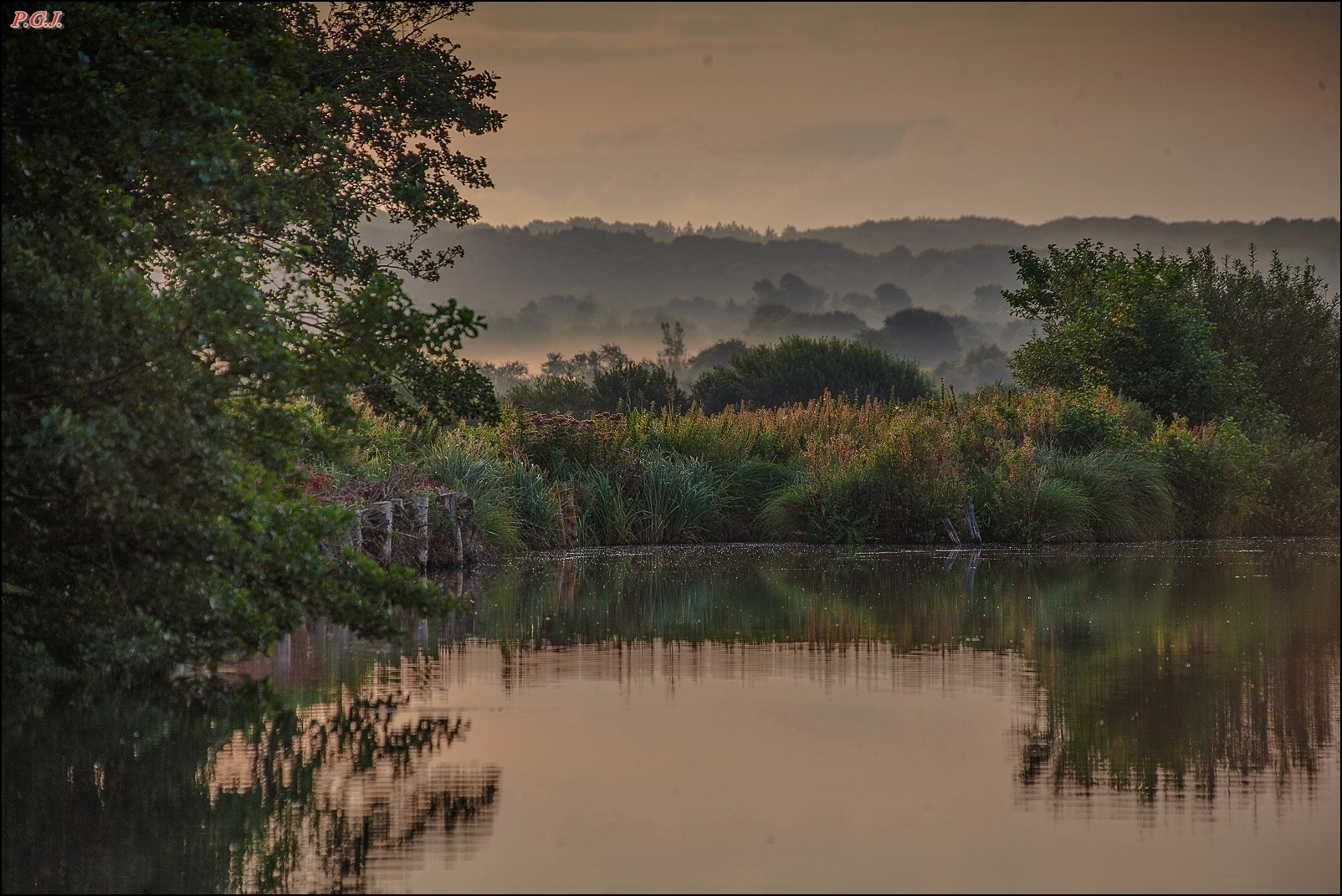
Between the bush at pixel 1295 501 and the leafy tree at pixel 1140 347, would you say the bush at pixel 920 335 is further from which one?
the bush at pixel 1295 501

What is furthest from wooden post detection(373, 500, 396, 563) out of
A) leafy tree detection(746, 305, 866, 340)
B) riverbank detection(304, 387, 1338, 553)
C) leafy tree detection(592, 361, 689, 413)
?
leafy tree detection(746, 305, 866, 340)

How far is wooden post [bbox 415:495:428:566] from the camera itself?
51.3 feet

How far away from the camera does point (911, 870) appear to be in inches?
195

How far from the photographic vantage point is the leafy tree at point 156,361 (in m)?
7.30

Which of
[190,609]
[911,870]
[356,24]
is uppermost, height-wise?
[356,24]

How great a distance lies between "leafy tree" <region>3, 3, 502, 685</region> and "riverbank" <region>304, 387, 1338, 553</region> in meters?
8.54

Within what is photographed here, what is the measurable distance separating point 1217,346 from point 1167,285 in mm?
4314

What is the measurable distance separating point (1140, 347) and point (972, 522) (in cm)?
788

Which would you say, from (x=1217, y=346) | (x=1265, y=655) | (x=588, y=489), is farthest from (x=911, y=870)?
(x=1217, y=346)

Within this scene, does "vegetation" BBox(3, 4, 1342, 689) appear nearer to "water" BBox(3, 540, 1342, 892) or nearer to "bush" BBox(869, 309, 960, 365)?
"water" BBox(3, 540, 1342, 892)

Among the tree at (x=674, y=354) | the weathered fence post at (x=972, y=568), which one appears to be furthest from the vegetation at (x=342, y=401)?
the tree at (x=674, y=354)

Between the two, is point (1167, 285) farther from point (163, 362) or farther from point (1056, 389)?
point (163, 362)

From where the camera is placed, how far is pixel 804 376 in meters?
52.5

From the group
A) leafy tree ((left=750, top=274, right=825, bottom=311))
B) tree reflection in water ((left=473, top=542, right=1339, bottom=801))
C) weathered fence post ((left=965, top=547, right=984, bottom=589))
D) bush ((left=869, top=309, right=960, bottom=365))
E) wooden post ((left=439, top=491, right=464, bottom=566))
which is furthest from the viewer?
leafy tree ((left=750, top=274, right=825, bottom=311))
